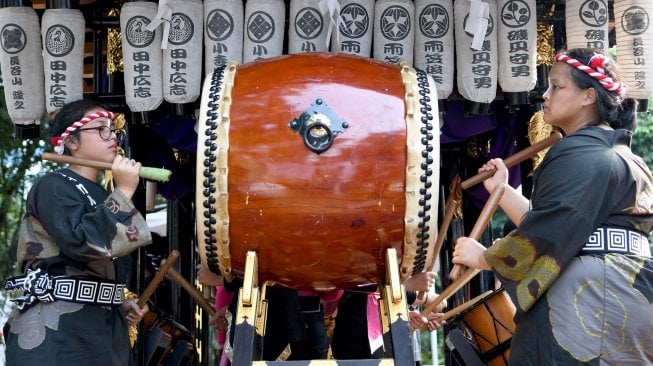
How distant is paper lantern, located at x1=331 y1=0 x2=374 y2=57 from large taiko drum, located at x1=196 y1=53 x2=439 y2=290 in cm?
84

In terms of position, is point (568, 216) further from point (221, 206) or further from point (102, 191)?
point (102, 191)

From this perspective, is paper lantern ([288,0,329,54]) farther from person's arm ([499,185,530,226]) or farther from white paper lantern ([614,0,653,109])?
white paper lantern ([614,0,653,109])

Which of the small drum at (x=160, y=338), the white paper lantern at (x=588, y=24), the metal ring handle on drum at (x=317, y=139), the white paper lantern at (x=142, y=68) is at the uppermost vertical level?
the white paper lantern at (x=588, y=24)

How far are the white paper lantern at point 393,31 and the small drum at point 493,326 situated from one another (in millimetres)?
1182

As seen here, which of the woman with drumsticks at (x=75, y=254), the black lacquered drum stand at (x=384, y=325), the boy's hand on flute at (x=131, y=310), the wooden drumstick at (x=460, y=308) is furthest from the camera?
the wooden drumstick at (x=460, y=308)

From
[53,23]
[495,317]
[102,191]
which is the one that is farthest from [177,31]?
[495,317]

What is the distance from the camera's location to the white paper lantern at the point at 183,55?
13.3ft

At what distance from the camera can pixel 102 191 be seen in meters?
3.60

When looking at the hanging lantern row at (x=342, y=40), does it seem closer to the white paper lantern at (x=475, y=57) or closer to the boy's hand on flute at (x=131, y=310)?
the white paper lantern at (x=475, y=57)

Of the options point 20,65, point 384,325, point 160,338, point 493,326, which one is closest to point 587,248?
point 384,325

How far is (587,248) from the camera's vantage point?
2.97 m

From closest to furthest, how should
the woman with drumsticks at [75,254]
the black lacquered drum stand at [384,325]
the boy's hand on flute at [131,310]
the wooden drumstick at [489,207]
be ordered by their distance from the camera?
the black lacquered drum stand at [384,325]
the woman with drumsticks at [75,254]
the wooden drumstick at [489,207]
the boy's hand on flute at [131,310]

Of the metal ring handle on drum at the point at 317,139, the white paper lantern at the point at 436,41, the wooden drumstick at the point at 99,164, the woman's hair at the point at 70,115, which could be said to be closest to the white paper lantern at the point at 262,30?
the white paper lantern at the point at 436,41

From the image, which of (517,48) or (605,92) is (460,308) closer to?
(517,48)
